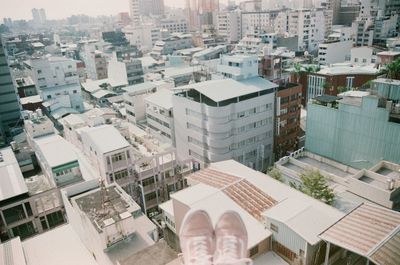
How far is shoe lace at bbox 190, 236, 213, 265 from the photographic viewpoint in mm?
8930

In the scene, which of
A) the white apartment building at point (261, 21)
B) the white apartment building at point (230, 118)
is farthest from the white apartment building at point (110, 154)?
the white apartment building at point (261, 21)

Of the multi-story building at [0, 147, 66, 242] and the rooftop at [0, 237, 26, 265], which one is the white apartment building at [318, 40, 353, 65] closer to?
the multi-story building at [0, 147, 66, 242]

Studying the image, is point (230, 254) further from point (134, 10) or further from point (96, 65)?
point (134, 10)

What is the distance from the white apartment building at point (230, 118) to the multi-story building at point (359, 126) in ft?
20.6

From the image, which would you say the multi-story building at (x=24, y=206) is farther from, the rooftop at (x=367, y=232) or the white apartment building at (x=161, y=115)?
the rooftop at (x=367, y=232)

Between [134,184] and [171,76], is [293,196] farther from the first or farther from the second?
[171,76]

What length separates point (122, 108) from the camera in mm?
62969

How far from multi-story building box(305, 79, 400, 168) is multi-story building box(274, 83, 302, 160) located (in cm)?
569

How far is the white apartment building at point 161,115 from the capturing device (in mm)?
44812

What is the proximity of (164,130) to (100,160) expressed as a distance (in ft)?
56.9

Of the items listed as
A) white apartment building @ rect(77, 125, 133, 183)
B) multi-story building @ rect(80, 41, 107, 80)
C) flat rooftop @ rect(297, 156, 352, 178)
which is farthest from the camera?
multi-story building @ rect(80, 41, 107, 80)

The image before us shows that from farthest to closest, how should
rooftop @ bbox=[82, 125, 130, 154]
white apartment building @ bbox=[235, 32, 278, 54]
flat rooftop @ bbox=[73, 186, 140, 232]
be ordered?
1. white apartment building @ bbox=[235, 32, 278, 54]
2. rooftop @ bbox=[82, 125, 130, 154]
3. flat rooftop @ bbox=[73, 186, 140, 232]

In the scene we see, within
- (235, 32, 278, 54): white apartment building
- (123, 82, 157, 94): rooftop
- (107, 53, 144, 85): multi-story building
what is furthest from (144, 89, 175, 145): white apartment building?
(235, 32, 278, 54): white apartment building

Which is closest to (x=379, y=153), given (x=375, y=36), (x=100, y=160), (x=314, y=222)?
(x=314, y=222)
